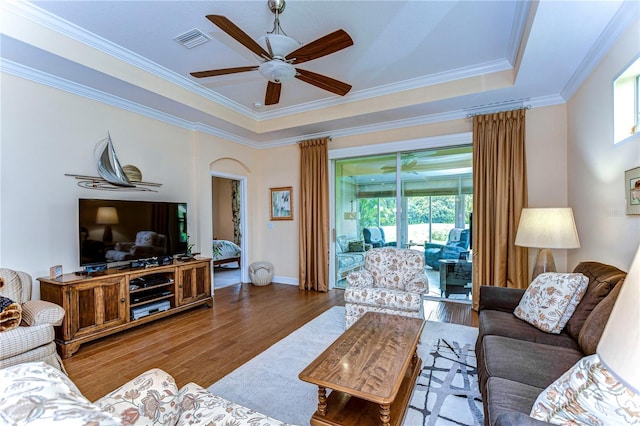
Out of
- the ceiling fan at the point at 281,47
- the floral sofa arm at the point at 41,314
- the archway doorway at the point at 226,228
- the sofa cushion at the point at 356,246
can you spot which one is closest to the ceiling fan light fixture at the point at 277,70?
the ceiling fan at the point at 281,47

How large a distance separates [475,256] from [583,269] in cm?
174

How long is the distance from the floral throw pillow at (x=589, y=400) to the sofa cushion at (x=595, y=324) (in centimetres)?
92

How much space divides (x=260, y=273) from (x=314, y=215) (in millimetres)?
1567

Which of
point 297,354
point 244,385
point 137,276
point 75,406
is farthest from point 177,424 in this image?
point 137,276

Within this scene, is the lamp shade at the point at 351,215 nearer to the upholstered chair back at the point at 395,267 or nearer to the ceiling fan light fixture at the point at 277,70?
the upholstered chair back at the point at 395,267

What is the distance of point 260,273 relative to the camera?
5672 millimetres

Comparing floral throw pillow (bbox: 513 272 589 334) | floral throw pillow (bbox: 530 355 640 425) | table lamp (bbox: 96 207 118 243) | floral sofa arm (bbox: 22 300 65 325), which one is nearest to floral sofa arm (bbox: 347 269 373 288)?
floral throw pillow (bbox: 513 272 589 334)

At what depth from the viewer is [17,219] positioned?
Answer: 2975 millimetres

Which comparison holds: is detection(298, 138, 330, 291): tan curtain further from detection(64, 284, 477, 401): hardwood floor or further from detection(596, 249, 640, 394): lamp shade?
detection(596, 249, 640, 394): lamp shade

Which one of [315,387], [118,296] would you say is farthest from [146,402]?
[118,296]

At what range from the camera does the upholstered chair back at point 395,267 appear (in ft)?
11.3

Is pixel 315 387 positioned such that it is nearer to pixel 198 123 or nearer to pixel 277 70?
pixel 277 70

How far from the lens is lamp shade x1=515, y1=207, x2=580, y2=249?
2797 millimetres

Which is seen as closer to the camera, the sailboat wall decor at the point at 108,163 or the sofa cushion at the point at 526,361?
the sofa cushion at the point at 526,361
